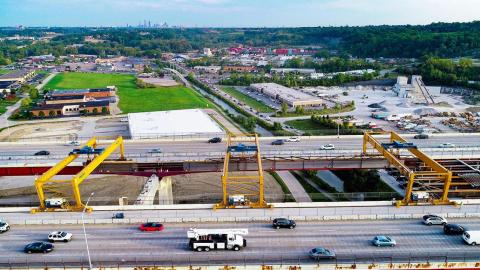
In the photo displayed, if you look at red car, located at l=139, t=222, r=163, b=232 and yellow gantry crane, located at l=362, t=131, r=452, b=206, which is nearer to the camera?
red car, located at l=139, t=222, r=163, b=232

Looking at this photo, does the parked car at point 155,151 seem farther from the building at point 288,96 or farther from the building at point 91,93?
the building at point 91,93

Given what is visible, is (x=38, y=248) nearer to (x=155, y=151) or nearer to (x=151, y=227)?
(x=151, y=227)

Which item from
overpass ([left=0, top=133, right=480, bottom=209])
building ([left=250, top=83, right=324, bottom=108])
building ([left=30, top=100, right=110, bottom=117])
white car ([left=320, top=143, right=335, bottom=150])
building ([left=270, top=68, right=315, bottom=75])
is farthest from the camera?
building ([left=270, top=68, right=315, bottom=75])

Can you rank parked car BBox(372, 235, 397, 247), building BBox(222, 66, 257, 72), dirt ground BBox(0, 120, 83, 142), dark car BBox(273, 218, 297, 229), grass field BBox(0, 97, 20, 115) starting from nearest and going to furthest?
1. parked car BBox(372, 235, 397, 247)
2. dark car BBox(273, 218, 297, 229)
3. dirt ground BBox(0, 120, 83, 142)
4. grass field BBox(0, 97, 20, 115)
5. building BBox(222, 66, 257, 72)

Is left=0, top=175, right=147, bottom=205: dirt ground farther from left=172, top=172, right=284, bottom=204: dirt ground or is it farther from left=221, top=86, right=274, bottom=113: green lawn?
left=221, top=86, right=274, bottom=113: green lawn

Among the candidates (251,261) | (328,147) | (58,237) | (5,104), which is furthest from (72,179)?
(5,104)

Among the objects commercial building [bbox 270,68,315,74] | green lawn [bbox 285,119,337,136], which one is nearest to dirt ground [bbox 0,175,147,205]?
green lawn [bbox 285,119,337,136]

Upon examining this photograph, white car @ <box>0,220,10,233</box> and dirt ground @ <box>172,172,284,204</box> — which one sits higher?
white car @ <box>0,220,10,233</box>
